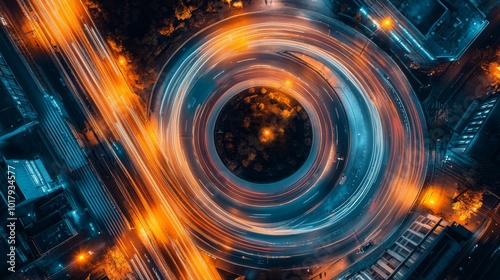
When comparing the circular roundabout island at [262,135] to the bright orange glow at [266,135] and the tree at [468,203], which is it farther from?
the tree at [468,203]

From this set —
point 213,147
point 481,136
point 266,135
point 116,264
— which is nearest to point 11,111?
point 116,264

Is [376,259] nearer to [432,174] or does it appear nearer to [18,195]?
[432,174]

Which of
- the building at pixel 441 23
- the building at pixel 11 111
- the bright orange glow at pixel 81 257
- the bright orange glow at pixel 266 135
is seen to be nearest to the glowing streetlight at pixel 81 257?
the bright orange glow at pixel 81 257

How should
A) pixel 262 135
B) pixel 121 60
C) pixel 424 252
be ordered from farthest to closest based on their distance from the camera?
pixel 262 135, pixel 121 60, pixel 424 252

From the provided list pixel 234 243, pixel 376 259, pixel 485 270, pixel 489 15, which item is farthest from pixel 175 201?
pixel 489 15

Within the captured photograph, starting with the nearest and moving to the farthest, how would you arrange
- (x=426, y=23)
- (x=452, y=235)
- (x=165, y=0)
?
(x=452, y=235), (x=426, y=23), (x=165, y=0)

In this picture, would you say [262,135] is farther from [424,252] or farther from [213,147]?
[424,252]
